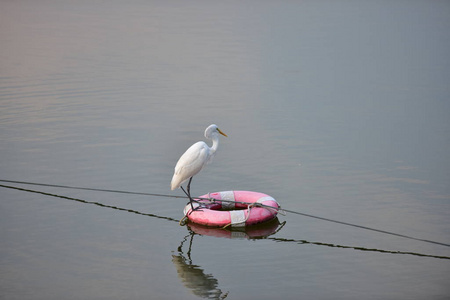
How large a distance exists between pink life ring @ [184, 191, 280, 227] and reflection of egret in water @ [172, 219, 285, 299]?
0.35 ft

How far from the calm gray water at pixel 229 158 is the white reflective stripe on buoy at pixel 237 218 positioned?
0.21 m

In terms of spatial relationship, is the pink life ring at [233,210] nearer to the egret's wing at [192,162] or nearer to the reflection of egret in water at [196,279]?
the egret's wing at [192,162]

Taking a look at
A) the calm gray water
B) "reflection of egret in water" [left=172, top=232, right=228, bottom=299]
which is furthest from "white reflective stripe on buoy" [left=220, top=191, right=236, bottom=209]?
"reflection of egret in water" [left=172, top=232, right=228, bottom=299]

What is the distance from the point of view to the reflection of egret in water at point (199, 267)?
928 centimetres

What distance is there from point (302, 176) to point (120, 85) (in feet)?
31.3

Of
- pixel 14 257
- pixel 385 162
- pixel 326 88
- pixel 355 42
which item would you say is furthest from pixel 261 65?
pixel 14 257

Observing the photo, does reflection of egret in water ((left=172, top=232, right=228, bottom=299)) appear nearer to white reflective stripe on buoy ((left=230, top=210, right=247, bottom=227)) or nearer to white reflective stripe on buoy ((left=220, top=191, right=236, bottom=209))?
white reflective stripe on buoy ((left=230, top=210, right=247, bottom=227))

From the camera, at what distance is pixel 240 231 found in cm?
1106

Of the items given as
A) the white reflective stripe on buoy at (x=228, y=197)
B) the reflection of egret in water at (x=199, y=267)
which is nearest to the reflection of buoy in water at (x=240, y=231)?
the reflection of egret in water at (x=199, y=267)

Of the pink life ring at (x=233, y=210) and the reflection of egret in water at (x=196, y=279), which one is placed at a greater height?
the pink life ring at (x=233, y=210)

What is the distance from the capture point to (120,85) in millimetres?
21547

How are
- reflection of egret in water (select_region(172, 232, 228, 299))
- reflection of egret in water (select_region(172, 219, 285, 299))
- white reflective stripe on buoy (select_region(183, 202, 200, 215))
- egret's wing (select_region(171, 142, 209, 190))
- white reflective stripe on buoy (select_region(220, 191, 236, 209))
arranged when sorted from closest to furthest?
reflection of egret in water (select_region(172, 232, 228, 299)) → reflection of egret in water (select_region(172, 219, 285, 299)) → egret's wing (select_region(171, 142, 209, 190)) → white reflective stripe on buoy (select_region(183, 202, 200, 215)) → white reflective stripe on buoy (select_region(220, 191, 236, 209))

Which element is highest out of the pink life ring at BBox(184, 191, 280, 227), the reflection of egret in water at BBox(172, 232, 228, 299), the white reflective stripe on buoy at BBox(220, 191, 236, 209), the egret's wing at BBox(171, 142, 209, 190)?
the egret's wing at BBox(171, 142, 209, 190)

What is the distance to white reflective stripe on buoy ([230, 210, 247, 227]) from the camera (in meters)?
11.0
